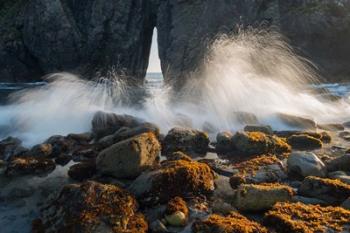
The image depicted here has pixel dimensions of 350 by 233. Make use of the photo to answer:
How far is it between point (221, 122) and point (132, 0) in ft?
164

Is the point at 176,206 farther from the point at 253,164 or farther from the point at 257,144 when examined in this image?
the point at 257,144

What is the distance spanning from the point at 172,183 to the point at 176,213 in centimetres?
157

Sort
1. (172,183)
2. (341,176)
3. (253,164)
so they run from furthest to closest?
(253,164)
(341,176)
(172,183)

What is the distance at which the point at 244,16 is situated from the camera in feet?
187

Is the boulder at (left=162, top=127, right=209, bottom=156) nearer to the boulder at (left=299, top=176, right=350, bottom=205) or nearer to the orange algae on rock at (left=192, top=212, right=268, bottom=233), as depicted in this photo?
the boulder at (left=299, top=176, right=350, bottom=205)

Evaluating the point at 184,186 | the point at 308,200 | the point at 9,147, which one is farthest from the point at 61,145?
the point at 308,200

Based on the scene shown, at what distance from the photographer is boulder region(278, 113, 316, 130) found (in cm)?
2391

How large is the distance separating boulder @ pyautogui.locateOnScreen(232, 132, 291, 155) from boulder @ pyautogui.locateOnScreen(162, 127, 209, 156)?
1614mm

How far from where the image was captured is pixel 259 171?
14.3 meters

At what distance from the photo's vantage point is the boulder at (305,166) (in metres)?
13.4

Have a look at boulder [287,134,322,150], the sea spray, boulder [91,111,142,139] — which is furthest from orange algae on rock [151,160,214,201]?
the sea spray

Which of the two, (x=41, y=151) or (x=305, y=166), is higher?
(x=305, y=166)

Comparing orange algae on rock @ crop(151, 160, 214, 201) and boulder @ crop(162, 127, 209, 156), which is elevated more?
orange algae on rock @ crop(151, 160, 214, 201)

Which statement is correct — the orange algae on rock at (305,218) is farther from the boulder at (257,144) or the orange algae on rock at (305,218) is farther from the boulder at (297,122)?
the boulder at (297,122)
